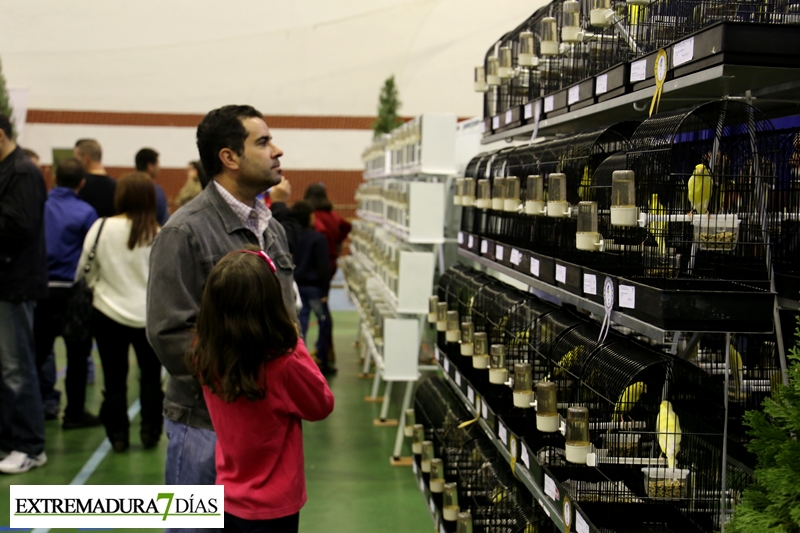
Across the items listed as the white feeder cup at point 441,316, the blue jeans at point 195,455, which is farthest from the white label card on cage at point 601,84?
the white feeder cup at point 441,316

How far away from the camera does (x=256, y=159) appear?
3.14m

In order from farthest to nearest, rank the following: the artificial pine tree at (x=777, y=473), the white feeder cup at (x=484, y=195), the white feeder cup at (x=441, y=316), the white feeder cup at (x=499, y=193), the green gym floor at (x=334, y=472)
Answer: the green gym floor at (x=334, y=472), the white feeder cup at (x=441, y=316), the white feeder cup at (x=484, y=195), the white feeder cup at (x=499, y=193), the artificial pine tree at (x=777, y=473)

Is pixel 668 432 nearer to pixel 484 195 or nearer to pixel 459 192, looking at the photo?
pixel 484 195

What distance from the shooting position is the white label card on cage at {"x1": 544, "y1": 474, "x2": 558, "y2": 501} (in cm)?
287

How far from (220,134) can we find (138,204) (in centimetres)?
342

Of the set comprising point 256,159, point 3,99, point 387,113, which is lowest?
point 256,159

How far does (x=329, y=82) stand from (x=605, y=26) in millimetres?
16124

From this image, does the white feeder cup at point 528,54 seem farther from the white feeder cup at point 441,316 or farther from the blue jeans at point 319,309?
the blue jeans at point 319,309

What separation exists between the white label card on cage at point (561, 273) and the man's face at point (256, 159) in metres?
1.02

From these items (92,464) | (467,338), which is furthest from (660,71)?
(92,464)

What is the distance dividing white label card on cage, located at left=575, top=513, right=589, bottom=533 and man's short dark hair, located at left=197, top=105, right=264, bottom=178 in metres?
1.62

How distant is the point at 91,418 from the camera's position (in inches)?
286

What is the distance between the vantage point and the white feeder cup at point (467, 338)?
14.0 ft

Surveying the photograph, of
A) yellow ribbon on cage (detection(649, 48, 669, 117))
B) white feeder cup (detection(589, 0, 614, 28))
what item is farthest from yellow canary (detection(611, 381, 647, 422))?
white feeder cup (detection(589, 0, 614, 28))
